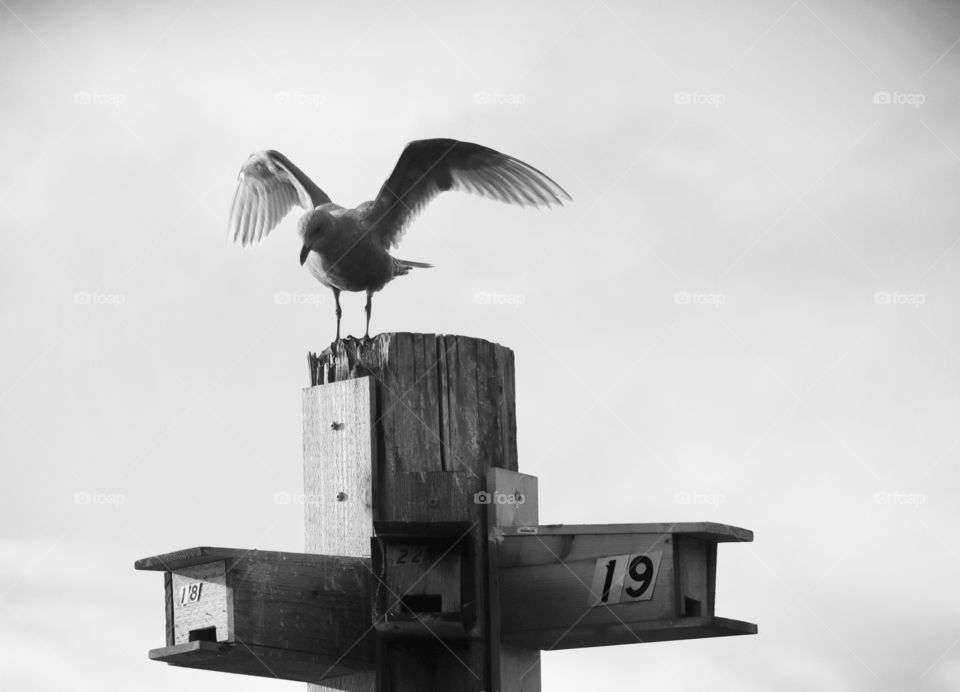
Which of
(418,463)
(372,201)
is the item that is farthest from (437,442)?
(372,201)

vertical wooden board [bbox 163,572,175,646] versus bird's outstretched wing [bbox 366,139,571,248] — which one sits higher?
bird's outstretched wing [bbox 366,139,571,248]

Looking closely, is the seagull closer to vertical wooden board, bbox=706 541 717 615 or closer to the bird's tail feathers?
the bird's tail feathers

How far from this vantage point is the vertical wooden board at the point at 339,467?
279cm

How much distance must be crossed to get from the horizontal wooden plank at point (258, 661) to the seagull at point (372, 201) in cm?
275

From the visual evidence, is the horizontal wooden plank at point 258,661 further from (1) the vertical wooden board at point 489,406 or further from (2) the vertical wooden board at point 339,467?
(1) the vertical wooden board at point 489,406

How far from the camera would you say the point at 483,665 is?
2.65 meters

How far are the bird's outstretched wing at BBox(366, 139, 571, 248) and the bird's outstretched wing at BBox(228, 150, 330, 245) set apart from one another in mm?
611

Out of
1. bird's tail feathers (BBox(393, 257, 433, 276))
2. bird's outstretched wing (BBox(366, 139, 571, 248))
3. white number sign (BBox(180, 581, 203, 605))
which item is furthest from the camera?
bird's tail feathers (BBox(393, 257, 433, 276))

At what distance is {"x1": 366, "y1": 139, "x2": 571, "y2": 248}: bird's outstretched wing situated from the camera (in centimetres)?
531

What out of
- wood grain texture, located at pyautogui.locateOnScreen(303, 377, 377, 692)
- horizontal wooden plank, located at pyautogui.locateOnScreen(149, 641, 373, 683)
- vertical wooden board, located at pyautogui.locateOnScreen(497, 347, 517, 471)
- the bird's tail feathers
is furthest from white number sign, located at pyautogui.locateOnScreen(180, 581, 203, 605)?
the bird's tail feathers

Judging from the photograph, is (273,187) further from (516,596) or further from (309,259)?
(516,596)
